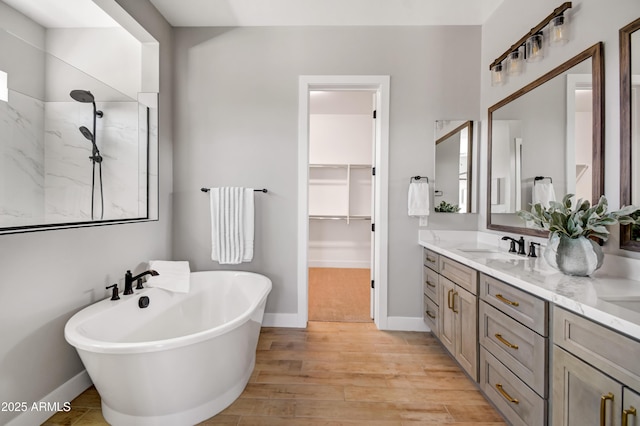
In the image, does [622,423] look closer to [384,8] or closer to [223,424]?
[223,424]

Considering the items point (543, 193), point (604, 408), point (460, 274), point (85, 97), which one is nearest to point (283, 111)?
point (85, 97)

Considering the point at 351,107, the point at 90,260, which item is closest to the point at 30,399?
the point at 90,260

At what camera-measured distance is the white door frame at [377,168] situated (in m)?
2.56

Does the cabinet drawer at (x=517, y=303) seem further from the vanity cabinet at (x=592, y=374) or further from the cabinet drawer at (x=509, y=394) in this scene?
the cabinet drawer at (x=509, y=394)

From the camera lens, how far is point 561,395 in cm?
109

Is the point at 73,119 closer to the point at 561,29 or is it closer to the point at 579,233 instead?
the point at 579,233

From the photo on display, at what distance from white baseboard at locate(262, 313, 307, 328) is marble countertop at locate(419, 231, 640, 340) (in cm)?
150

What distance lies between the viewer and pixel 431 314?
2.38 metres

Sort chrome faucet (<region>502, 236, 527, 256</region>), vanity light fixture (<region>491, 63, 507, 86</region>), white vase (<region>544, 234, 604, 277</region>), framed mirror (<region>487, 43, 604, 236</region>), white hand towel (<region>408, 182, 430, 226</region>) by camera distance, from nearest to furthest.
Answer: white vase (<region>544, 234, 604, 277</region>), framed mirror (<region>487, 43, 604, 236</region>), chrome faucet (<region>502, 236, 527, 256</region>), vanity light fixture (<region>491, 63, 507, 86</region>), white hand towel (<region>408, 182, 430, 226</region>)

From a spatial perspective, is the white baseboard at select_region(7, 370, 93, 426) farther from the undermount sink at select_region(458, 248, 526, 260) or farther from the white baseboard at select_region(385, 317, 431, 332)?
the undermount sink at select_region(458, 248, 526, 260)

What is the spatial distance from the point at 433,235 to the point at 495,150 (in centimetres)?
88

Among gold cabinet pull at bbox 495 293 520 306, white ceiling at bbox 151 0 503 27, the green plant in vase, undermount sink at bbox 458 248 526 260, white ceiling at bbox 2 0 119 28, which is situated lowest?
gold cabinet pull at bbox 495 293 520 306

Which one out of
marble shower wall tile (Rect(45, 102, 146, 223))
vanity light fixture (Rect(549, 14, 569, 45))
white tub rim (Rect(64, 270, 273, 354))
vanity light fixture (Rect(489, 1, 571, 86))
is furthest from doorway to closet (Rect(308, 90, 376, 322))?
white tub rim (Rect(64, 270, 273, 354))

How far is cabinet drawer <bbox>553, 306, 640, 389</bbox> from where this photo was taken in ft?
2.77
